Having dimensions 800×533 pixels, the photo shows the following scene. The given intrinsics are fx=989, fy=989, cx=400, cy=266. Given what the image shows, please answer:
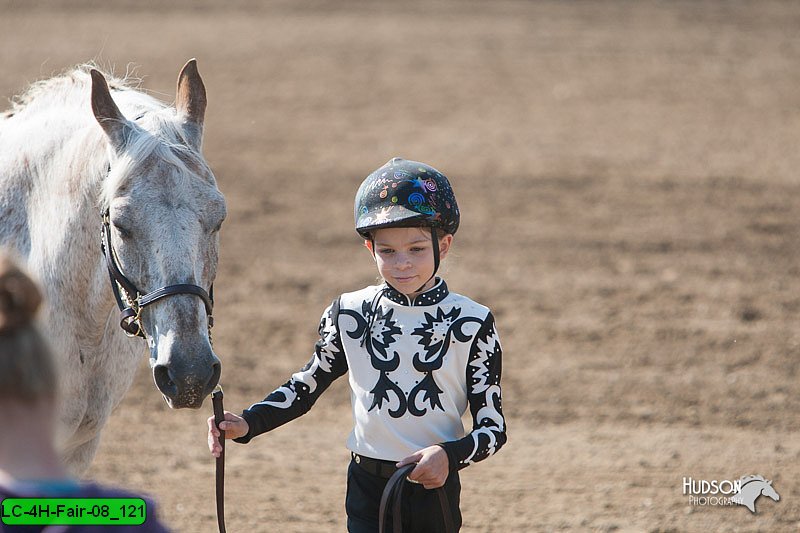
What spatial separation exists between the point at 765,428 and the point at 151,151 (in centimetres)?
425

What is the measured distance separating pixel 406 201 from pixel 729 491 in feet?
9.59

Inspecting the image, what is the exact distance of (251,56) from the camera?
18.0 meters

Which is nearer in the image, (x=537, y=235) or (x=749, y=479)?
(x=749, y=479)

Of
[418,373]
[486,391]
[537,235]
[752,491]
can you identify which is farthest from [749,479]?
[537,235]

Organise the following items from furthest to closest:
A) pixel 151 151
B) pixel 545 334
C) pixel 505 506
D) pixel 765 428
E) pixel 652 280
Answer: pixel 652 280
pixel 545 334
pixel 765 428
pixel 505 506
pixel 151 151

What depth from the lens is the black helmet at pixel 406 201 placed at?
9.46ft

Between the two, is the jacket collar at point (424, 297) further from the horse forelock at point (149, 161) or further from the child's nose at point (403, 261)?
the horse forelock at point (149, 161)

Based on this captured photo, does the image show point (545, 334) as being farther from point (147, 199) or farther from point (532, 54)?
point (532, 54)

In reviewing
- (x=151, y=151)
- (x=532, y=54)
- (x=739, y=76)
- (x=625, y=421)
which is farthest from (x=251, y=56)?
(x=151, y=151)

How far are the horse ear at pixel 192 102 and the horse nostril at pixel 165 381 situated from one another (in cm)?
86

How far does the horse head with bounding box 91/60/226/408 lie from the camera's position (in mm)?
2867

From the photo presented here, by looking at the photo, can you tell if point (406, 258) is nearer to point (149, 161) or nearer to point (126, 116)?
point (149, 161)

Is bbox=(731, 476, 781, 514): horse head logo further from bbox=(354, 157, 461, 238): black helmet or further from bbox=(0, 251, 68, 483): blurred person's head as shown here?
bbox=(0, 251, 68, 483): blurred person's head

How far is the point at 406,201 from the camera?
291 cm
